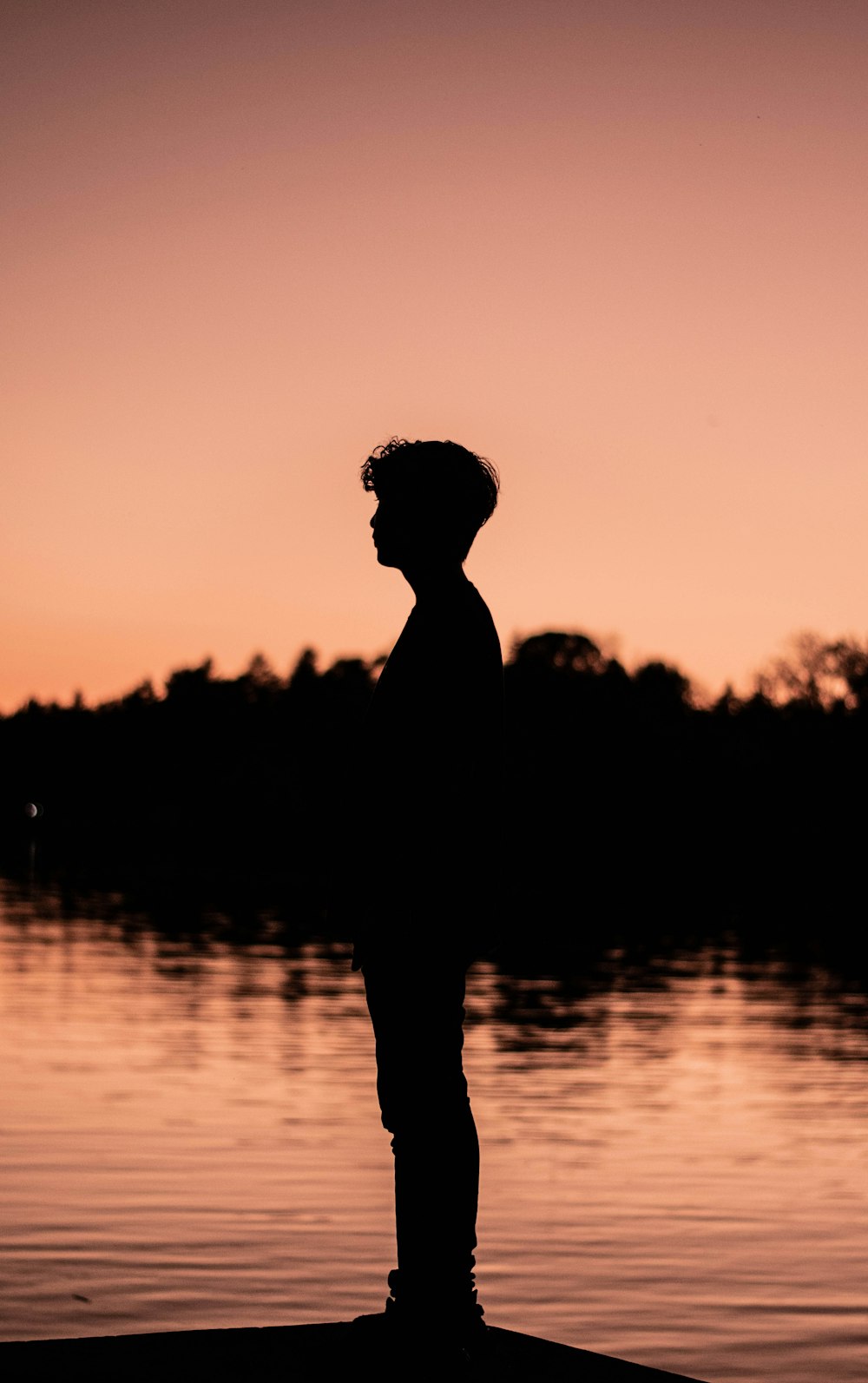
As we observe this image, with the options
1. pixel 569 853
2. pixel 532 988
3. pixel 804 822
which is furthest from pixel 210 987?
pixel 804 822

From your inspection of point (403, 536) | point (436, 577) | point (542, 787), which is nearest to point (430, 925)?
point (436, 577)

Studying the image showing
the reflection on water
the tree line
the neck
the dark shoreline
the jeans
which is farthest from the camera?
the tree line

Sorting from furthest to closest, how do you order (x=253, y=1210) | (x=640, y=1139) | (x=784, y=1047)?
1. (x=784, y=1047)
2. (x=640, y=1139)
3. (x=253, y=1210)

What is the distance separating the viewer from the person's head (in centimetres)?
536

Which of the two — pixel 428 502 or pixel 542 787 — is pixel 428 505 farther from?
pixel 542 787

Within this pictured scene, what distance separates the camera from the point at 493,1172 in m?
13.6

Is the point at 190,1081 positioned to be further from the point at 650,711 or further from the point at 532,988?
the point at 650,711

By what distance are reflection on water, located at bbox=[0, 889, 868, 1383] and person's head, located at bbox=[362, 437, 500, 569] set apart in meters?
4.65

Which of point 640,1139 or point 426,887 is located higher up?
point 426,887

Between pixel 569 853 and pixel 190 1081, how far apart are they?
92.7 metres

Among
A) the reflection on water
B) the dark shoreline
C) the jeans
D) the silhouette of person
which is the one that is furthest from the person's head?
the reflection on water

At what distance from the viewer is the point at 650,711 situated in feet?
405

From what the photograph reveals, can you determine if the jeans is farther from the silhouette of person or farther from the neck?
the neck

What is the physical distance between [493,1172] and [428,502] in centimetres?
918
